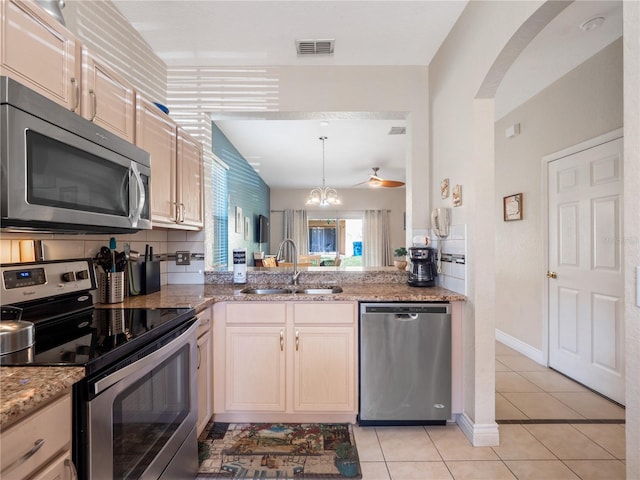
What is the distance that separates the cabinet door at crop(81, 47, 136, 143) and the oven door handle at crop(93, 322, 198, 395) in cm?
104

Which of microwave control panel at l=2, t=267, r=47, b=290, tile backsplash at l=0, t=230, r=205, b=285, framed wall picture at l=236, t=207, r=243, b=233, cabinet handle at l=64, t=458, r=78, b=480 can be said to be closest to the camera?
cabinet handle at l=64, t=458, r=78, b=480

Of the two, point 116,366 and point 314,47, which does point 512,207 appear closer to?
point 314,47

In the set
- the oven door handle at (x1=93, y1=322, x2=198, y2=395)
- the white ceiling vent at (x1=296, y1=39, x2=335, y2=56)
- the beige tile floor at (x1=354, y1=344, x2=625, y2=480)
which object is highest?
the white ceiling vent at (x1=296, y1=39, x2=335, y2=56)

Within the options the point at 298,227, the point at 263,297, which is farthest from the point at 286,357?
the point at 298,227

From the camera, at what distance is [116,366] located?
108 centimetres

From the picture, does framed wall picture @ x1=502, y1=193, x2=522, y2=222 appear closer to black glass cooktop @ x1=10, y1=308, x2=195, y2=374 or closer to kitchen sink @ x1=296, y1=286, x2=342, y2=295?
kitchen sink @ x1=296, y1=286, x2=342, y2=295

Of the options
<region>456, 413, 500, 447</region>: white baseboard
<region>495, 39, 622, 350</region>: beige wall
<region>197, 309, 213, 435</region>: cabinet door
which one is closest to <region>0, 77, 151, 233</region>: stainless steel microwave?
<region>197, 309, 213, 435</region>: cabinet door

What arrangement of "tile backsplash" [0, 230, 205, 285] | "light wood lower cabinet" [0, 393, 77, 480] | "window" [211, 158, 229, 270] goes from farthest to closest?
"window" [211, 158, 229, 270]
"tile backsplash" [0, 230, 205, 285]
"light wood lower cabinet" [0, 393, 77, 480]

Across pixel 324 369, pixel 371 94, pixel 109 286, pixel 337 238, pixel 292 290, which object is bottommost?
pixel 324 369

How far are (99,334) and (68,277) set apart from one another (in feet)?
1.72

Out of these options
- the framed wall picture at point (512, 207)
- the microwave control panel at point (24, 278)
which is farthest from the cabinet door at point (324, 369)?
the framed wall picture at point (512, 207)

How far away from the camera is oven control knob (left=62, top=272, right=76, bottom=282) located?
158 cm

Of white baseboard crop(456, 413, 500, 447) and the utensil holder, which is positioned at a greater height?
the utensil holder

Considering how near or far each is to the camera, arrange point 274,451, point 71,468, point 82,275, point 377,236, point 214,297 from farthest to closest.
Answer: point 377,236, point 214,297, point 274,451, point 82,275, point 71,468
